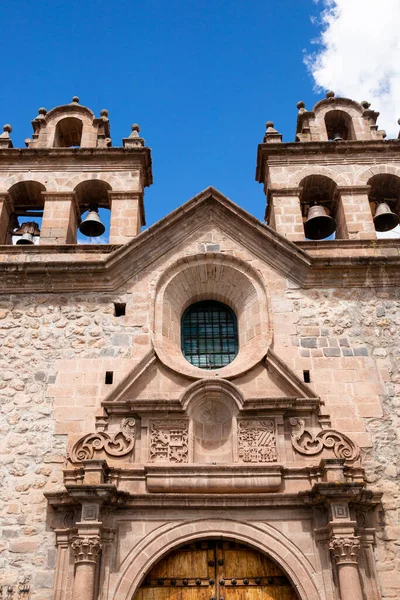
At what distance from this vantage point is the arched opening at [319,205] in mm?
11625

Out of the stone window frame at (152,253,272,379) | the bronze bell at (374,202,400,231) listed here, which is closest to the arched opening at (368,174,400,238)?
the bronze bell at (374,202,400,231)

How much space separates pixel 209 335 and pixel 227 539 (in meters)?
3.41

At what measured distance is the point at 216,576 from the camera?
26.0ft

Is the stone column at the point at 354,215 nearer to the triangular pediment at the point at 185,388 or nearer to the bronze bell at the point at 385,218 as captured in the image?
the bronze bell at the point at 385,218

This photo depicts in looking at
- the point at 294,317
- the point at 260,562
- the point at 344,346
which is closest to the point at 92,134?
the point at 294,317

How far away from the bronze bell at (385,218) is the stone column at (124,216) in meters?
4.50

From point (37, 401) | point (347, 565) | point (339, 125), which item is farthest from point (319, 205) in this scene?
point (347, 565)

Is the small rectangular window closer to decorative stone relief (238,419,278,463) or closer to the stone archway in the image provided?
decorative stone relief (238,419,278,463)

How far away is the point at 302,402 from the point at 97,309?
11.7 ft

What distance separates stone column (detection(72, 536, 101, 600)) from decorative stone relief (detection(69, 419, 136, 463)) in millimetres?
1164

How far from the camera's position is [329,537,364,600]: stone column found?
7.32 m

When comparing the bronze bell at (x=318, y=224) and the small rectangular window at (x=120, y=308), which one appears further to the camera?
the bronze bell at (x=318, y=224)

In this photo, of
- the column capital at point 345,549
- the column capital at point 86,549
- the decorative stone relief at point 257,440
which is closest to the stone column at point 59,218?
the decorative stone relief at point 257,440

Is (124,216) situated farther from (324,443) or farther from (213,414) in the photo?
(324,443)
